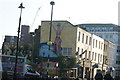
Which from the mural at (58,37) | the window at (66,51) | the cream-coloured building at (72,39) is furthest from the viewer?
the mural at (58,37)

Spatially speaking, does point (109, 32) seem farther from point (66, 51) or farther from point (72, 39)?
point (72, 39)

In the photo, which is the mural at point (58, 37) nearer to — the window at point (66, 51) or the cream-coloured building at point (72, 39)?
the cream-coloured building at point (72, 39)

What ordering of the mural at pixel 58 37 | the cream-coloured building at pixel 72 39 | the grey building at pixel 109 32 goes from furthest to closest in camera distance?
the grey building at pixel 109 32 → the mural at pixel 58 37 → the cream-coloured building at pixel 72 39

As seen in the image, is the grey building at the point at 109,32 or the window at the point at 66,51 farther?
the grey building at the point at 109,32

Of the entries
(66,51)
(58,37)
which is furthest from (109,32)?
(66,51)

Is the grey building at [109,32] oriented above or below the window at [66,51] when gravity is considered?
above

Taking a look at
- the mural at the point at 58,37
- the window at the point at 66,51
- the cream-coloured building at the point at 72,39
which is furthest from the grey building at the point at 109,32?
the window at the point at 66,51

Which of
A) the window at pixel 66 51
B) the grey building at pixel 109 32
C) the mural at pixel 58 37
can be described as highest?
the grey building at pixel 109 32

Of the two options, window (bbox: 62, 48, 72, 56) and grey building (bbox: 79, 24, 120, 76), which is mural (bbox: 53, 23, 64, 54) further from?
grey building (bbox: 79, 24, 120, 76)

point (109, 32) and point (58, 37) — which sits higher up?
point (109, 32)

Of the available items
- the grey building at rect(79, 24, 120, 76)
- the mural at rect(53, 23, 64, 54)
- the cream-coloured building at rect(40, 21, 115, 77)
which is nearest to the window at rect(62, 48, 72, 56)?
the cream-coloured building at rect(40, 21, 115, 77)

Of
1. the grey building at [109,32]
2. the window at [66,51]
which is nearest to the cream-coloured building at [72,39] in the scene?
the window at [66,51]

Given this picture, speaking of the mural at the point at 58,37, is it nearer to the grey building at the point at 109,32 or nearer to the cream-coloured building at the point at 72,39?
the cream-coloured building at the point at 72,39

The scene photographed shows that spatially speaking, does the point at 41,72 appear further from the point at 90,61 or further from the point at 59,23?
the point at 90,61
